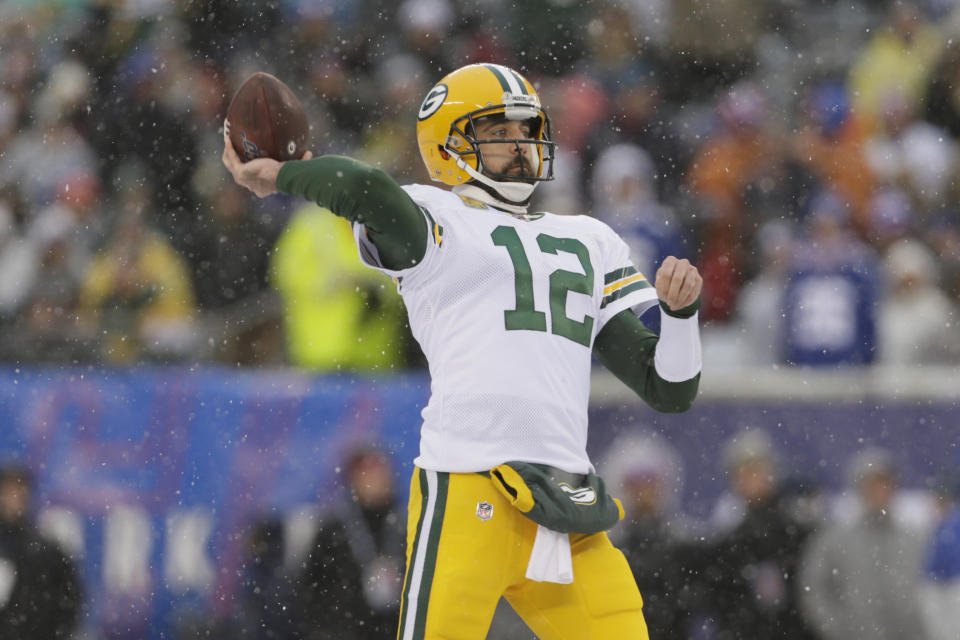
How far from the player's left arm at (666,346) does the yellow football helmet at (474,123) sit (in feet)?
1.37

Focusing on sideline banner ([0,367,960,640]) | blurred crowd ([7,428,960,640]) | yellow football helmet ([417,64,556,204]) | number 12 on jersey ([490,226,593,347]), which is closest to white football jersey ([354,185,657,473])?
number 12 on jersey ([490,226,593,347])

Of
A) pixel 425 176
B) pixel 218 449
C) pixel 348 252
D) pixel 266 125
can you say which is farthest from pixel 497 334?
pixel 425 176

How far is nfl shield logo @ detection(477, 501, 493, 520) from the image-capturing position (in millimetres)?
3332

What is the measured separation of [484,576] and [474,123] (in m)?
1.18

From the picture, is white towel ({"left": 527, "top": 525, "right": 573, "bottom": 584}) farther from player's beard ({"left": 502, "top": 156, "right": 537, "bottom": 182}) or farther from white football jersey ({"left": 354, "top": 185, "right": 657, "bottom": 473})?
player's beard ({"left": 502, "top": 156, "right": 537, "bottom": 182})

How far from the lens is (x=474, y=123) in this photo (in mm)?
3783

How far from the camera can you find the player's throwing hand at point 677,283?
11.4ft

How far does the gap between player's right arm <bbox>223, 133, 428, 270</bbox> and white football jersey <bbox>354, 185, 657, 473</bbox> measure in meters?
0.06

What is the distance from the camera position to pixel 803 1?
10.1 metres

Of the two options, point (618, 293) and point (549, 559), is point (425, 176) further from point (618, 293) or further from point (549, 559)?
point (549, 559)

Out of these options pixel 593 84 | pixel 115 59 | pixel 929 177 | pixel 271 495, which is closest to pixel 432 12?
pixel 593 84

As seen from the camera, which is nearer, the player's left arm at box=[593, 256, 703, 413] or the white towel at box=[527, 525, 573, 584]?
the white towel at box=[527, 525, 573, 584]

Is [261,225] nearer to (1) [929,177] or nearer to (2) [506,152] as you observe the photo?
(1) [929,177]

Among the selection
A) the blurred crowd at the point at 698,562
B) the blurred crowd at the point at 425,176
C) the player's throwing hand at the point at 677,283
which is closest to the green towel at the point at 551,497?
the player's throwing hand at the point at 677,283
